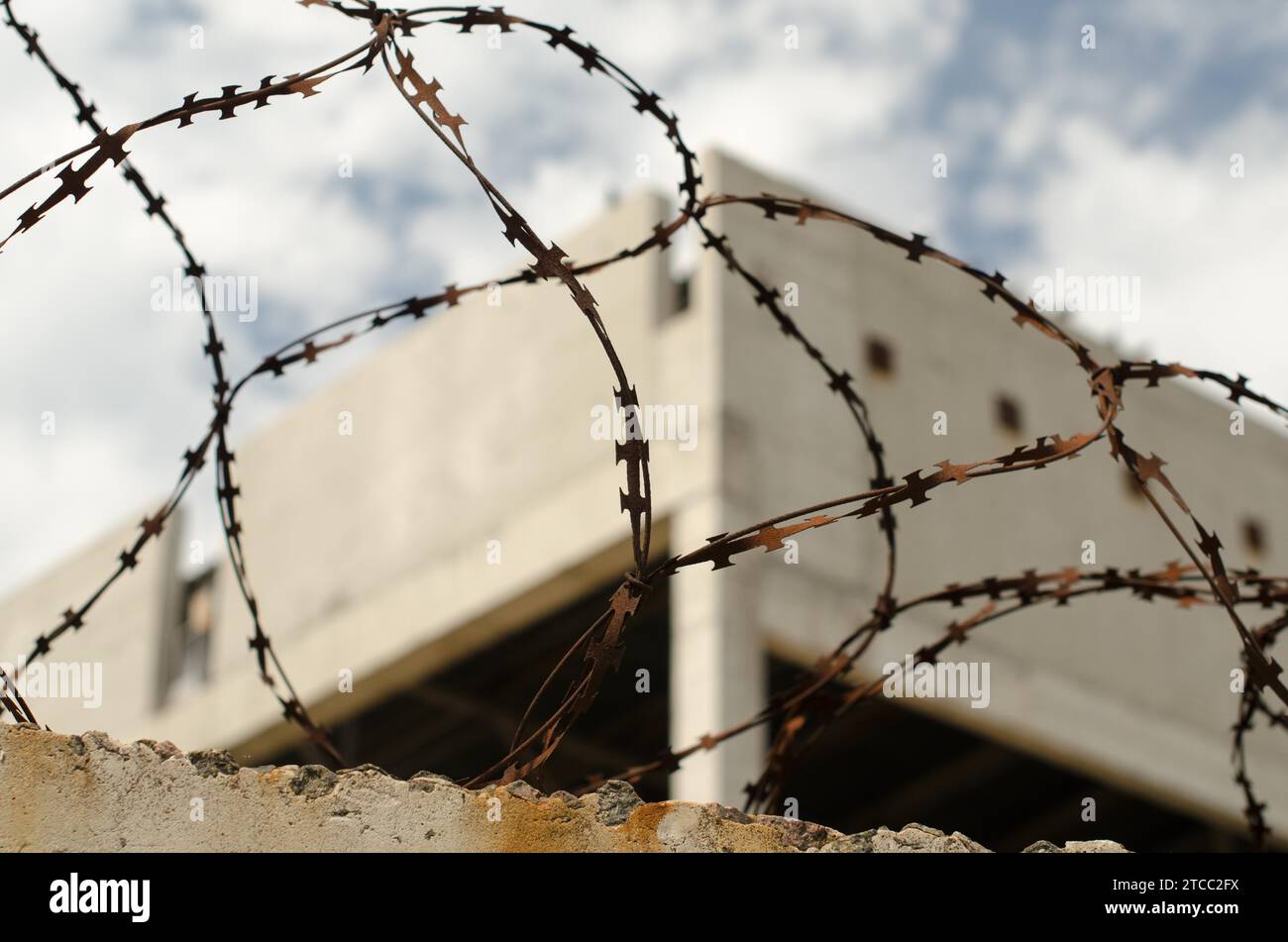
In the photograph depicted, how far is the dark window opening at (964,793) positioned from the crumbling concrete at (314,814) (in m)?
16.3

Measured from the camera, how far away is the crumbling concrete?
9.59 ft

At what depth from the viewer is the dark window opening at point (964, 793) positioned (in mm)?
20312

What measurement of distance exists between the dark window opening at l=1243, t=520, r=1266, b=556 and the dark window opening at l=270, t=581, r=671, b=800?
21.6ft

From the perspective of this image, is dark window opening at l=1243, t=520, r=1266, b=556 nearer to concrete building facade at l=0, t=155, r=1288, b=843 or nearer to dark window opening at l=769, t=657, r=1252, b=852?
concrete building facade at l=0, t=155, r=1288, b=843

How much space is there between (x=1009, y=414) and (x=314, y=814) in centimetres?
1670

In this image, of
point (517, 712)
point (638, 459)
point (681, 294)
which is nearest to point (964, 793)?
point (517, 712)

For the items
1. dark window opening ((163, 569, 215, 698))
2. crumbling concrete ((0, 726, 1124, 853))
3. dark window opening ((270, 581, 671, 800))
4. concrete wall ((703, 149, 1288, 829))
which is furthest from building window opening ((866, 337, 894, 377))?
crumbling concrete ((0, 726, 1124, 853))

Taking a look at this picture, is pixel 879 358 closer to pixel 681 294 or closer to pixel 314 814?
pixel 681 294

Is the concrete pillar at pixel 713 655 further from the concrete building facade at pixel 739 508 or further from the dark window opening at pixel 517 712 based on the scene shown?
the dark window opening at pixel 517 712

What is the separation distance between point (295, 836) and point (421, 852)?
206 millimetres

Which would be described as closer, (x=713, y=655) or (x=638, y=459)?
(x=638, y=459)

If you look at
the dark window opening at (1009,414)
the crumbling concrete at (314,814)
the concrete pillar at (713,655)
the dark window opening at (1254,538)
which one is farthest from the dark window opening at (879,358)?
the crumbling concrete at (314,814)

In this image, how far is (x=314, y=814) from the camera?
121 inches
